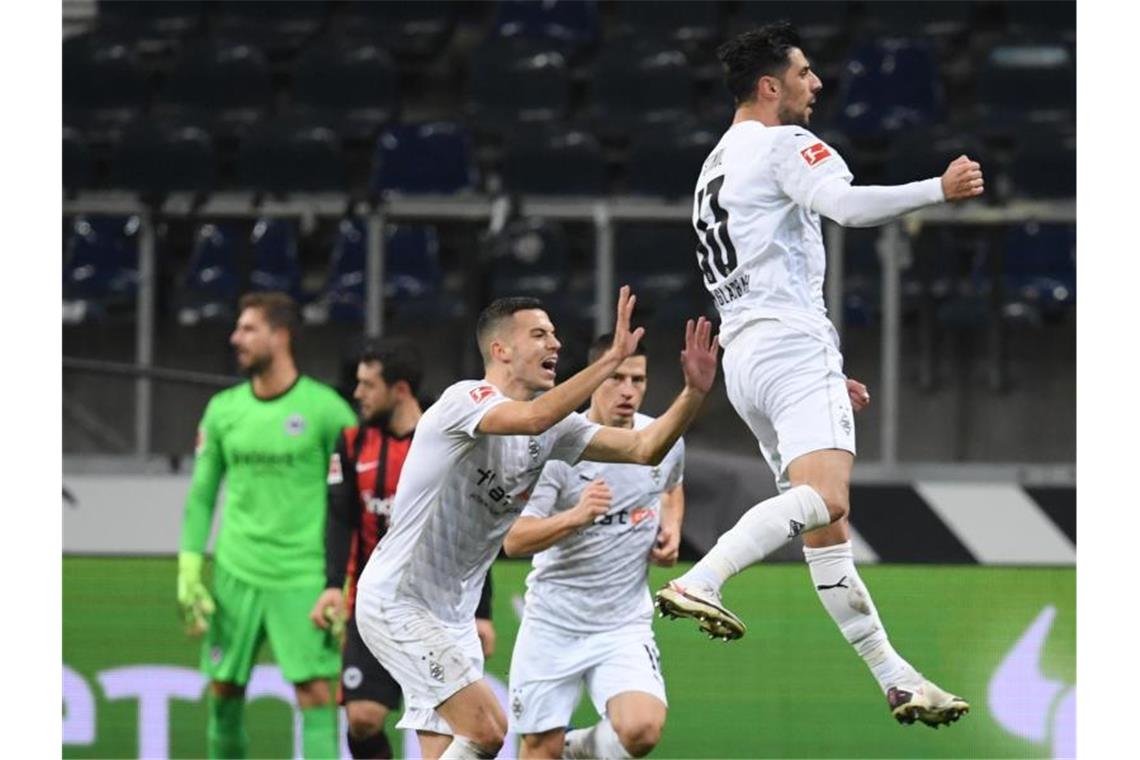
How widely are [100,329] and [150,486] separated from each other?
4.70 ft

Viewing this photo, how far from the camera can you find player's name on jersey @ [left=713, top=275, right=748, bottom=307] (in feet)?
20.0

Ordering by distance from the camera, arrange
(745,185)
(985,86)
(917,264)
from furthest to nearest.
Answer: (985,86) < (917,264) < (745,185)

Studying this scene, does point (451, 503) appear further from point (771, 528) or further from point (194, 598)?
point (194, 598)

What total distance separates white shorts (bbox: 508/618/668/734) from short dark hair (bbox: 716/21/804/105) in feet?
7.55

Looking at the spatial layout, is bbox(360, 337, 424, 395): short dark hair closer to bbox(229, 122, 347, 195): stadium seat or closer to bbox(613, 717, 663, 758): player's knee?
bbox(613, 717, 663, 758): player's knee

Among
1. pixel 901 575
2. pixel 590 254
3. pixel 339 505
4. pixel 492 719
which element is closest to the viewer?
pixel 492 719

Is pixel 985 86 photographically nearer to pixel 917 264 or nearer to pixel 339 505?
pixel 917 264

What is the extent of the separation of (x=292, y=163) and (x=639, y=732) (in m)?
5.09

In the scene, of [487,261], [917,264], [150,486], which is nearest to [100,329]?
→ [150,486]

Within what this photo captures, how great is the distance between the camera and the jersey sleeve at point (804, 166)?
5828mm

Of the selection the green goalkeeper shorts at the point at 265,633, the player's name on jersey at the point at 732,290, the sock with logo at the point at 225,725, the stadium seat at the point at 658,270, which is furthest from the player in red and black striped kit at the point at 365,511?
the stadium seat at the point at 658,270

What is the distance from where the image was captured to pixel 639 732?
7285 millimetres

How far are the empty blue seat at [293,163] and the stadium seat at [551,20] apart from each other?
1681mm

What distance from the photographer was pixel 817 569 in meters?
6.37
